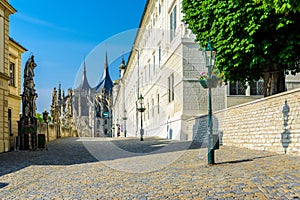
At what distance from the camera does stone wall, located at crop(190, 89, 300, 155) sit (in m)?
11.2

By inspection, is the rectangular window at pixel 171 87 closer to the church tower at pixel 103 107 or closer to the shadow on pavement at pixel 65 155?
the shadow on pavement at pixel 65 155

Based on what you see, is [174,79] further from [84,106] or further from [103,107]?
[103,107]

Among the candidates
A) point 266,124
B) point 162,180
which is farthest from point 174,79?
point 162,180

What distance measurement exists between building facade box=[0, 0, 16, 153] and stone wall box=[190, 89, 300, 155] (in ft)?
34.7

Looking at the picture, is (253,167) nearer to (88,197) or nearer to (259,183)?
(259,183)

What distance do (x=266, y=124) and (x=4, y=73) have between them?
40.2ft

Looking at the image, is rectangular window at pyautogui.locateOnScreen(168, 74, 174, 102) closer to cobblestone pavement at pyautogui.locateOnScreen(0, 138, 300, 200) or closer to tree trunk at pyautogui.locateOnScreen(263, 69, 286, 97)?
tree trunk at pyautogui.locateOnScreen(263, 69, 286, 97)

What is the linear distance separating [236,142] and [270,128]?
322 cm

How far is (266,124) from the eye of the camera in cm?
1298

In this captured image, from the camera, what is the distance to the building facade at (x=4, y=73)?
16953 millimetres

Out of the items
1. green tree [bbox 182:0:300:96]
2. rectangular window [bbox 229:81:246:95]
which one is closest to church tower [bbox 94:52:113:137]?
rectangular window [bbox 229:81:246:95]

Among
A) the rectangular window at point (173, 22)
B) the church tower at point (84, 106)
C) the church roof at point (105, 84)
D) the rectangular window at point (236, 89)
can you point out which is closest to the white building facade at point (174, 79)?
the rectangular window at point (173, 22)

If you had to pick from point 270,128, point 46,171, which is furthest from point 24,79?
point 270,128

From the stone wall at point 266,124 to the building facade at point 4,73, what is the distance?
1057 centimetres
